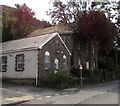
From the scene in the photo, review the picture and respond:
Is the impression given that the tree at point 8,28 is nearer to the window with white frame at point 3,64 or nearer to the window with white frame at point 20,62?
the window with white frame at point 3,64

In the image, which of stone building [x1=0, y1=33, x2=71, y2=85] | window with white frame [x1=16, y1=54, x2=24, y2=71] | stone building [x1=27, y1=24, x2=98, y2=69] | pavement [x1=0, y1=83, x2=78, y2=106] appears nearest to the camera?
pavement [x1=0, y1=83, x2=78, y2=106]

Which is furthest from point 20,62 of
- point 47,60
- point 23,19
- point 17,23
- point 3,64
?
point 23,19

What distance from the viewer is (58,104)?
1165cm

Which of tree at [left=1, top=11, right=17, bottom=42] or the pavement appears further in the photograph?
tree at [left=1, top=11, right=17, bottom=42]

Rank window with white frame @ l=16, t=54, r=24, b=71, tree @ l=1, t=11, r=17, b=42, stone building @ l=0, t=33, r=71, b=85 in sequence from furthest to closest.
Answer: tree @ l=1, t=11, r=17, b=42, window with white frame @ l=16, t=54, r=24, b=71, stone building @ l=0, t=33, r=71, b=85

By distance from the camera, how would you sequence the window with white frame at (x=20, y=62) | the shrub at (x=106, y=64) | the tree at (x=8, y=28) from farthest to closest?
the shrub at (x=106, y=64) < the tree at (x=8, y=28) < the window with white frame at (x=20, y=62)

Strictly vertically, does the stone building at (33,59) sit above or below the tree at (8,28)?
below

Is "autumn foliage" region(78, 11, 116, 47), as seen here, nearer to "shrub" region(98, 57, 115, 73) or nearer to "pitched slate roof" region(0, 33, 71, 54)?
"pitched slate roof" region(0, 33, 71, 54)

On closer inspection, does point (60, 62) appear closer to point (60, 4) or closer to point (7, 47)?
point (7, 47)

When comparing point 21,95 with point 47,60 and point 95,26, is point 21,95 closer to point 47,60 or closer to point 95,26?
point 47,60

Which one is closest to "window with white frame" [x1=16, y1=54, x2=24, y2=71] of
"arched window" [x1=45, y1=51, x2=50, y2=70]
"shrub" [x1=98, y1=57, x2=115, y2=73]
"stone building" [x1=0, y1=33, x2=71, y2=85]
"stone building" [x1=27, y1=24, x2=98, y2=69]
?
"stone building" [x1=0, y1=33, x2=71, y2=85]

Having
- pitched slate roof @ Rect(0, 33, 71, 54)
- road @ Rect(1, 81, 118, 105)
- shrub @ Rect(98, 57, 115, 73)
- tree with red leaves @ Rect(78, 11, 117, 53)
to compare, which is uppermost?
tree with red leaves @ Rect(78, 11, 117, 53)

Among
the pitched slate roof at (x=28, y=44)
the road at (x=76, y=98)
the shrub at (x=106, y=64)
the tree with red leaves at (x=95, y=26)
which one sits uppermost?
the tree with red leaves at (x=95, y=26)

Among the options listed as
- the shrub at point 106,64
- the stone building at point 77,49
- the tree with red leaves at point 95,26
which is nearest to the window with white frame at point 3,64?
the stone building at point 77,49
